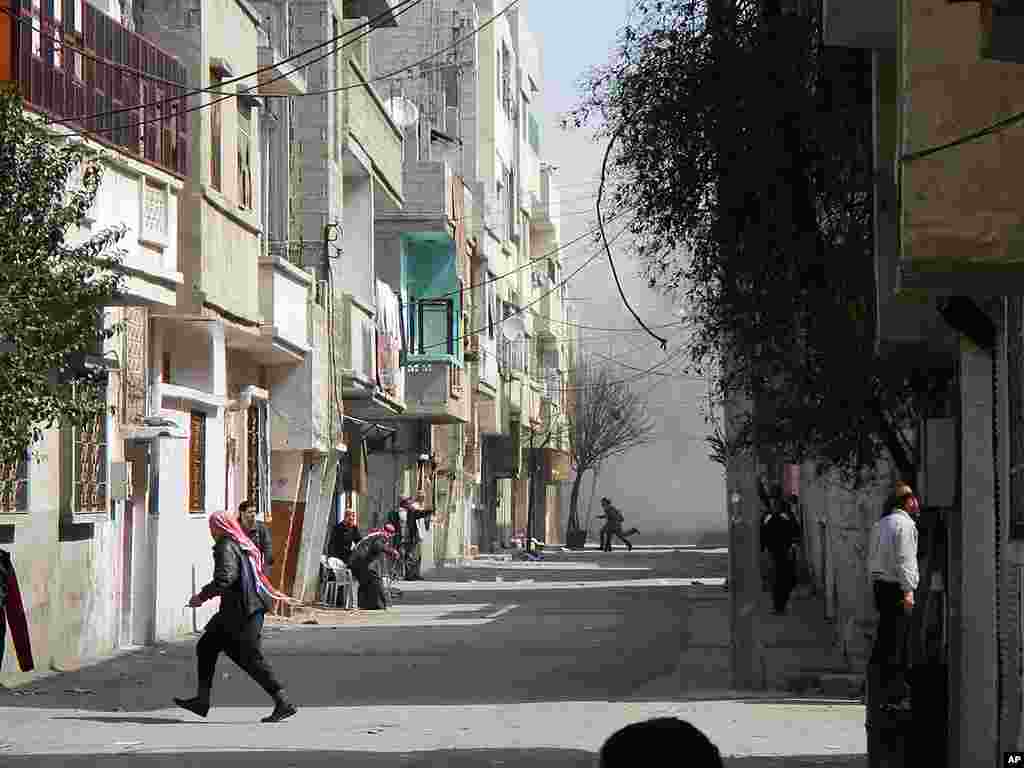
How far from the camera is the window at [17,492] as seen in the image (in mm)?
19789

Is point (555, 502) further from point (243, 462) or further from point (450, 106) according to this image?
point (243, 462)

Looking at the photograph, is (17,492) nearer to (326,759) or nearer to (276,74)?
(326,759)

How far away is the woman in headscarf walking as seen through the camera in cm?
1662

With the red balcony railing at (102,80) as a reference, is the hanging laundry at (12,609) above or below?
below

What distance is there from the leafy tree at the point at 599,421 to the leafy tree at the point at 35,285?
78067 millimetres

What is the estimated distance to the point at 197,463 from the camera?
29.1 metres

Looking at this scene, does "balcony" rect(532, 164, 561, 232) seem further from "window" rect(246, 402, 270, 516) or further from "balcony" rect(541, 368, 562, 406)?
"window" rect(246, 402, 270, 516)

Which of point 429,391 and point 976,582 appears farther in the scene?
point 429,391

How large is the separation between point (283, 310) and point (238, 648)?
1457cm

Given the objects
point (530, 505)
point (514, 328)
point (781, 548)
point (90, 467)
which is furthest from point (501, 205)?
point (90, 467)

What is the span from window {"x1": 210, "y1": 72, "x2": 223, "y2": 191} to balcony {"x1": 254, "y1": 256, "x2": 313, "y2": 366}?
9.86 feet

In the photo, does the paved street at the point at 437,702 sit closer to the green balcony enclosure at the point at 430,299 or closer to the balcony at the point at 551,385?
the green balcony enclosure at the point at 430,299

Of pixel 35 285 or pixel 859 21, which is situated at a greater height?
pixel 859 21

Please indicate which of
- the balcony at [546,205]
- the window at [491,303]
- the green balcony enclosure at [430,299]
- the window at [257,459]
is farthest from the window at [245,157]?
the balcony at [546,205]
